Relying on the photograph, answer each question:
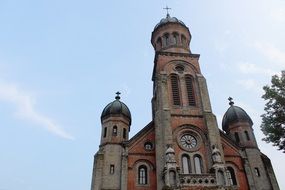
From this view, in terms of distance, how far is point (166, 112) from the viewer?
2655 centimetres

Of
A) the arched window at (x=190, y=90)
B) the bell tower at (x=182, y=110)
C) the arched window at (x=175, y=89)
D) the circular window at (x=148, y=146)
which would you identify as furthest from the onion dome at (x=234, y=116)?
the circular window at (x=148, y=146)

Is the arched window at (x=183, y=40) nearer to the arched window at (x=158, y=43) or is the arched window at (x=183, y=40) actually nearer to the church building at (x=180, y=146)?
the arched window at (x=158, y=43)

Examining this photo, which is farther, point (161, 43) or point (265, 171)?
point (161, 43)

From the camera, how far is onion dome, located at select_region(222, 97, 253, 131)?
29.5 metres

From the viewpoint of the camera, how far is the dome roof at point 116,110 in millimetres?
28266

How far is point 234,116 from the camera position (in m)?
29.9

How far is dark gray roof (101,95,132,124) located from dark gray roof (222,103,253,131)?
33.7ft

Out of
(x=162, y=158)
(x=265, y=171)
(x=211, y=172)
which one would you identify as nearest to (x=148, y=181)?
(x=162, y=158)

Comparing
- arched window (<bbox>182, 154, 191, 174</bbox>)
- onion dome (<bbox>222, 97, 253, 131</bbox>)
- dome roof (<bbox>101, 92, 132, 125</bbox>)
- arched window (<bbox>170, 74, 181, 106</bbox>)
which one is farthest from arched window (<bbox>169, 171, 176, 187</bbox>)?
onion dome (<bbox>222, 97, 253, 131</bbox>)

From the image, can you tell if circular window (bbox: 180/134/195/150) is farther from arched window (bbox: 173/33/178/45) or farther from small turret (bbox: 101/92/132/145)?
arched window (bbox: 173/33/178/45)

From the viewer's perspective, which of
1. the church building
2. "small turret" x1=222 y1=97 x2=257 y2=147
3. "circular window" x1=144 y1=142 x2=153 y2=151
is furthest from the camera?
"small turret" x1=222 y1=97 x2=257 y2=147

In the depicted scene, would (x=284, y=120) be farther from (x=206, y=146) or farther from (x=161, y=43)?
(x=161, y=43)

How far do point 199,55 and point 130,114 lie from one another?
10.6 metres

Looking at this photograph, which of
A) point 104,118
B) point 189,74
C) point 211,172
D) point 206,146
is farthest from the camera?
point 189,74
